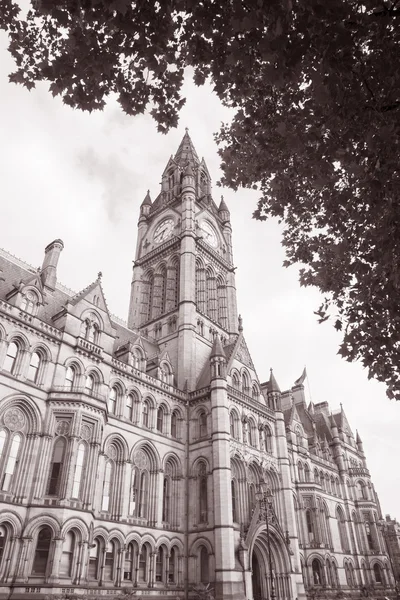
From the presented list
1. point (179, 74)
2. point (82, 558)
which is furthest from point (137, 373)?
point (179, 74)

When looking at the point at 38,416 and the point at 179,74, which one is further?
the point at 38,416

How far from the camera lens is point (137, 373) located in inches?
1299

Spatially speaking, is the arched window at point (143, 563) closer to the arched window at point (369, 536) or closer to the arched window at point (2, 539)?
the arched window at point (2, 539)

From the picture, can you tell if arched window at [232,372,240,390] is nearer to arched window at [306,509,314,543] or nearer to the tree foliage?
arched window at [306,509,314,543]

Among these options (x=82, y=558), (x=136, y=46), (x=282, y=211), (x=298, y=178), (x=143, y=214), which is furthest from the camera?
(x=143, y=214)

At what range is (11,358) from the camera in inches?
973

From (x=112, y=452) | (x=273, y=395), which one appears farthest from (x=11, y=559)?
(x=273, y=395)

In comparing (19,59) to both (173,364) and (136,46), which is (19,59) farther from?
(173,364)

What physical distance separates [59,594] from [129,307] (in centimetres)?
3192

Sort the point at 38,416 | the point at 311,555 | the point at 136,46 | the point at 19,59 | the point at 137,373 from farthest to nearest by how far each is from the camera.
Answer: the point at 311,555 → the point at 137,373 → the point at 38,416 → the point at 19,59 → the point at 136,46

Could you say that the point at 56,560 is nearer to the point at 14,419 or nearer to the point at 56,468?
the point at 56,468

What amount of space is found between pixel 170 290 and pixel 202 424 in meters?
15.7

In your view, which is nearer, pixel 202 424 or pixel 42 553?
pixel 42 553

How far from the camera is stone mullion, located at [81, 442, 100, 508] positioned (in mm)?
24047
